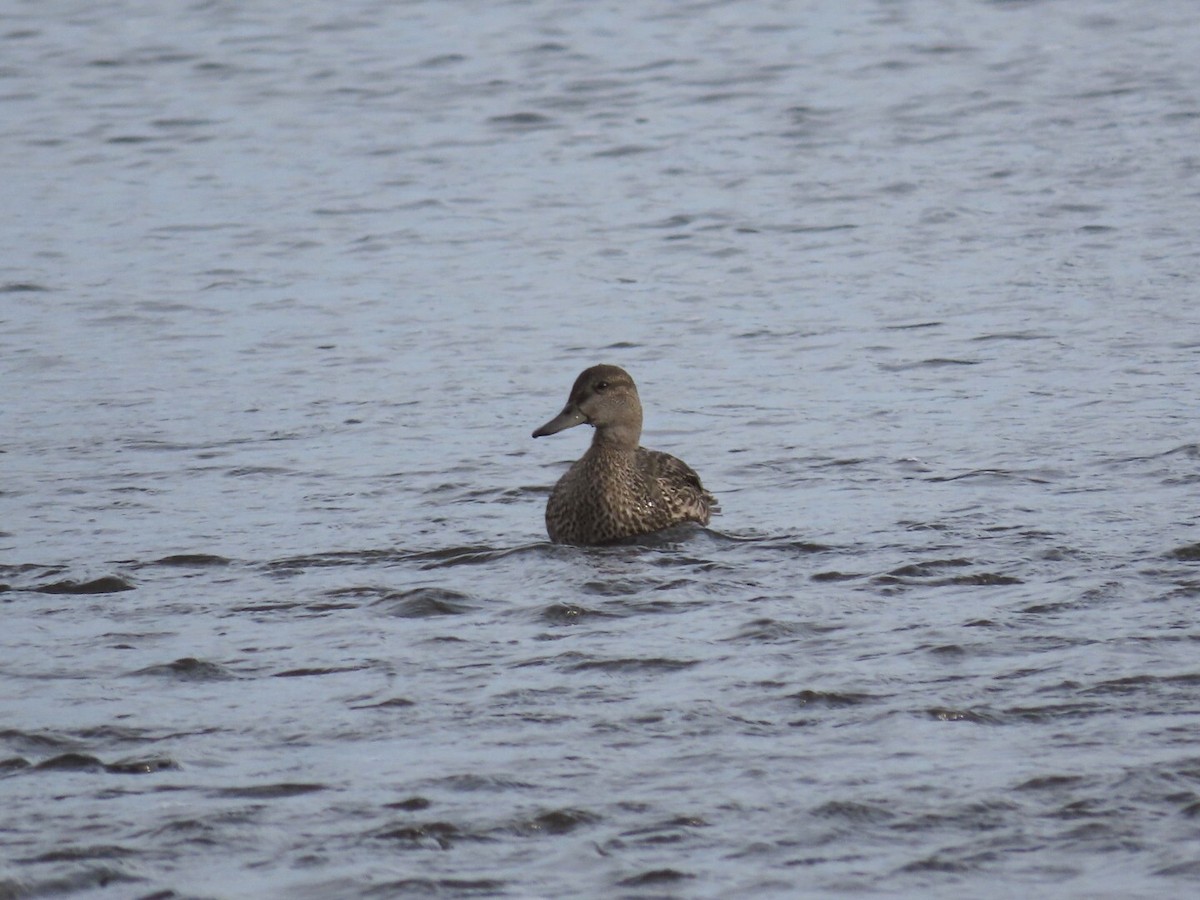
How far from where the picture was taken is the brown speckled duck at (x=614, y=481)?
1017cm

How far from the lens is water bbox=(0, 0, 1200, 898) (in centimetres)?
650

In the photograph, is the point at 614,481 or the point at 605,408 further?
the point at 605,408

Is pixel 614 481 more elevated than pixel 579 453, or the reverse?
pixel 614 481

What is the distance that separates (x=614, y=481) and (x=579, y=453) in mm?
1896

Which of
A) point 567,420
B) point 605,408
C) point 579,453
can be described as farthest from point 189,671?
point 579,453

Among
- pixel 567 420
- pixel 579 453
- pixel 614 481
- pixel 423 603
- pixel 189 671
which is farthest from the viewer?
pixel 579 453

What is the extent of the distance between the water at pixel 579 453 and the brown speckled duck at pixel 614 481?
21 centimetres

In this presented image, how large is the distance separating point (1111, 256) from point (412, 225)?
535 centimetres

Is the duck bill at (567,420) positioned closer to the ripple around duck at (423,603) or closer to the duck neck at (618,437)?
the duck neck at (618,437)

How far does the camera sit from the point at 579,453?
1219 cm

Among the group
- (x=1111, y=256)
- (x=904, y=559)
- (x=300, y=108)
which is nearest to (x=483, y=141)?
(x=300, y=108)

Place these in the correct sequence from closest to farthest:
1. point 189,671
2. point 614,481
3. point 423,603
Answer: point 189,671, point 423,603, point 614,481

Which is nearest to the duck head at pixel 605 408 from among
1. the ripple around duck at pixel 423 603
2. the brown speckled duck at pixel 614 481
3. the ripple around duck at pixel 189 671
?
the brown speckled duck at pixel 614 481

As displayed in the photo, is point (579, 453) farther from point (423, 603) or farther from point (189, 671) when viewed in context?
point (189, 671)
